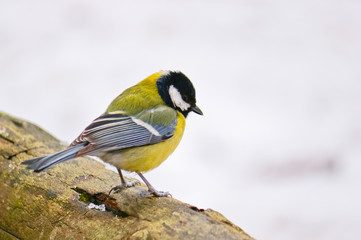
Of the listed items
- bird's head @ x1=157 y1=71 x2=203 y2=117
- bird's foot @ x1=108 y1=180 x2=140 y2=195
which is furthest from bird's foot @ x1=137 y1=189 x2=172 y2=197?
bird's head @ x1=157 y1=71 x2=203 y2=117

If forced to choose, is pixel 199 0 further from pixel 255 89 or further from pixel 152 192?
pixel 152 192

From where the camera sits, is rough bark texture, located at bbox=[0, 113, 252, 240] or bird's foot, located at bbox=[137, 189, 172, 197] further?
bird's foot, located at bbox=[137, 189, 172, 197]

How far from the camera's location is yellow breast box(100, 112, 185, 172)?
8.26 ft

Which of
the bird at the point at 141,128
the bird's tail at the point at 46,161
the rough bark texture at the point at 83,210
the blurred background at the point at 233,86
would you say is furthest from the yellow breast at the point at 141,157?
the blurred background at the point at 233,86

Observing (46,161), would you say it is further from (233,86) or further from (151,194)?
(233,86)

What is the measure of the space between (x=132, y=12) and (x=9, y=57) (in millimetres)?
1746

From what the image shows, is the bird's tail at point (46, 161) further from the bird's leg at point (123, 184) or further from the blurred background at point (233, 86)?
the blurred background at point (233, 86)

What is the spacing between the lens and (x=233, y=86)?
5.37 meters

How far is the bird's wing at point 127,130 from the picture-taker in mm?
2445

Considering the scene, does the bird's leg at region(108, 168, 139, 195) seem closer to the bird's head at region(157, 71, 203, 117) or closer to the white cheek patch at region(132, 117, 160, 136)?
the white cheek patch at region(132, 117, 160, 136)

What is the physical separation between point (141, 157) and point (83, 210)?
0.43 m

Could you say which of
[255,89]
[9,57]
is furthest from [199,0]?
[9,57]

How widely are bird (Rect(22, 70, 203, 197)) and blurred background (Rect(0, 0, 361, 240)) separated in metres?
1.31

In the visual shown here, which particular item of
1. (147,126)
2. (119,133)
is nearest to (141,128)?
(147,126)
